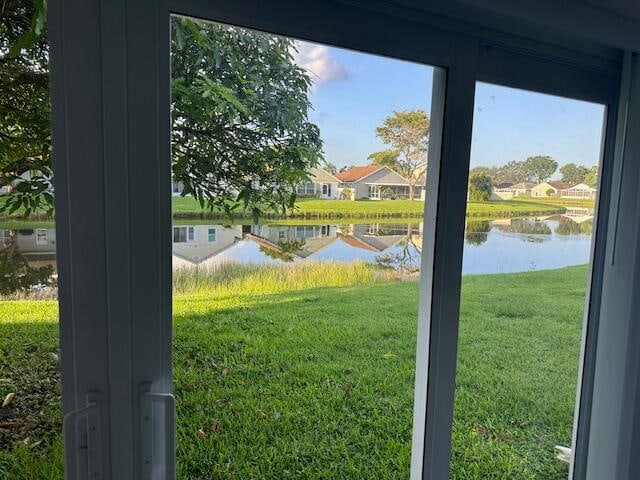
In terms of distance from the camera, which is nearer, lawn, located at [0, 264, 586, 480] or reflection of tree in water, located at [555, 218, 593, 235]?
lawn, located at [0, 264, 586, 480]

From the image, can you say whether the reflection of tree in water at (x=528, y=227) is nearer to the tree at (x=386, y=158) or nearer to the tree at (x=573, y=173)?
the tree at (x=573, y=173)

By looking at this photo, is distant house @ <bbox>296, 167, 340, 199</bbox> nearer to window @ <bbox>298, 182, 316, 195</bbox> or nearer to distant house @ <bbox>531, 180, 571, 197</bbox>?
window @ <bbox>298, 182, 316, 195</bbox>

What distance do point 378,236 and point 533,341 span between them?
60 cm

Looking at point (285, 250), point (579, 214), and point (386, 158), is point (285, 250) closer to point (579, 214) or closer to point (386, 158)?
point (386, 158)

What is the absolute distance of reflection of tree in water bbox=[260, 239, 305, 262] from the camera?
33.5 inches

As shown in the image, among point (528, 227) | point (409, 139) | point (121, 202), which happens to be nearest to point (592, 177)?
point (528, 227)

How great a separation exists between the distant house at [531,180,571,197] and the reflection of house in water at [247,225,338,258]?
2.01 feet

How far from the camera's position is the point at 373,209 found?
3.09 ft

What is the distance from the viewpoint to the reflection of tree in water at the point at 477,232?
1.04 m

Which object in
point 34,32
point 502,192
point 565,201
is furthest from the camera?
point 565,201

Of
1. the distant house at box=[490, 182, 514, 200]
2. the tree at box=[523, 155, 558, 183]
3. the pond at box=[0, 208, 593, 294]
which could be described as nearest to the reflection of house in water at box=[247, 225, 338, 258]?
the pond at box=[0, 208, 593, 294]

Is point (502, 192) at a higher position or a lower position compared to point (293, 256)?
higher

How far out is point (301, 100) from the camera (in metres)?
0.84

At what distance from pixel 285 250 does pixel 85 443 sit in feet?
1.58
